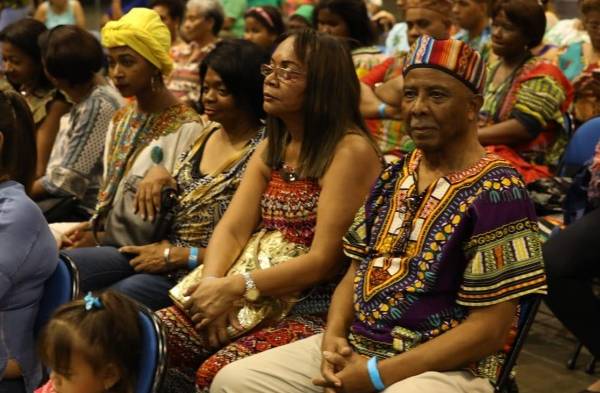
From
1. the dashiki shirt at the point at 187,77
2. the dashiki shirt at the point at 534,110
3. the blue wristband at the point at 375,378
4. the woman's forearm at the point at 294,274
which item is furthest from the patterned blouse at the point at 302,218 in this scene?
the dashiki shirt at the point at 187,77

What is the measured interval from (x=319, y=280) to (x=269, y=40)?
359cm

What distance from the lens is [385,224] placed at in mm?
2674

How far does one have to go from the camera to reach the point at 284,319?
3.06 meters

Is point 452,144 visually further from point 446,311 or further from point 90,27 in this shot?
point 90,27

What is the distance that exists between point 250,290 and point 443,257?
733 mm

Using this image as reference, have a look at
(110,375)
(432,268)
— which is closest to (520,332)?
(432,268)

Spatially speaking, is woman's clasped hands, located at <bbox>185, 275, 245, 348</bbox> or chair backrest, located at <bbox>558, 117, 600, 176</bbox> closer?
woman's clasped hands, located at <bbox>185, 275, 245, 348</bbox>

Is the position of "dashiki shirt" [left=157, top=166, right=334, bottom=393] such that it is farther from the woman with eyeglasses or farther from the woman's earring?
the woman's earring

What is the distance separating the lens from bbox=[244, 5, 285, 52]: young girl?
635 centimetres

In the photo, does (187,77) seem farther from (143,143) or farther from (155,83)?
(143,143)

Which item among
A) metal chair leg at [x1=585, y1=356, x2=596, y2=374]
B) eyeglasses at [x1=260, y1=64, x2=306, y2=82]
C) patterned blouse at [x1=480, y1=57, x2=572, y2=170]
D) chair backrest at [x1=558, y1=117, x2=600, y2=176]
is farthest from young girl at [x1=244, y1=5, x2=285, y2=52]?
eyeglasses at [x1=260, y1=64, x2=306, y2=82]

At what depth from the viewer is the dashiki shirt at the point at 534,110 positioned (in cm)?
430

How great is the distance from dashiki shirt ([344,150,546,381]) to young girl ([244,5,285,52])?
3.79 metres

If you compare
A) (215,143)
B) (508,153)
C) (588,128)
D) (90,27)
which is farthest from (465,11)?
(90,27)
